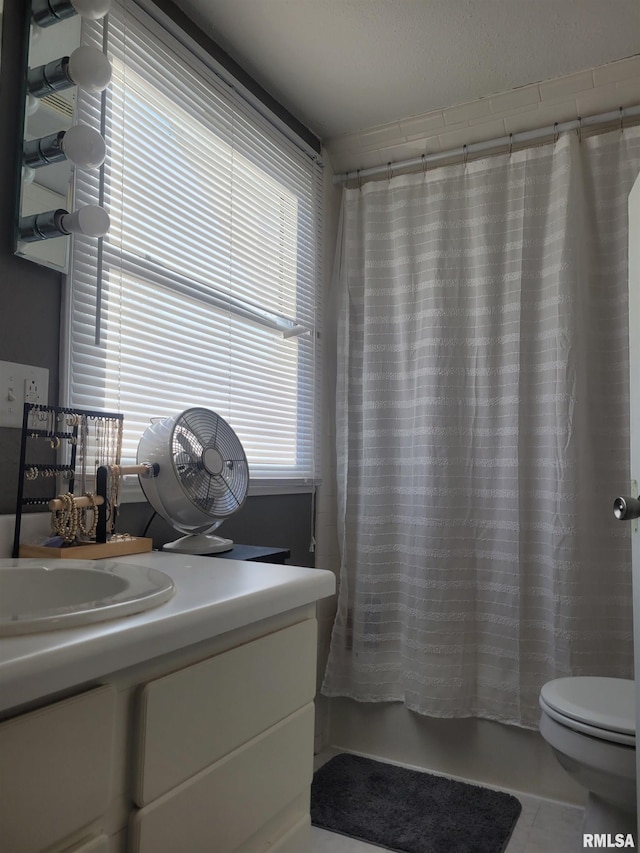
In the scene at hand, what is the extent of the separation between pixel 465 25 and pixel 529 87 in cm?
46

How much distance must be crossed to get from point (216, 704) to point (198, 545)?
0.69 meters

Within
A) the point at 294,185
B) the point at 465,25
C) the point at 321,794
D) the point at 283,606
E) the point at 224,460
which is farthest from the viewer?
the point at 294,185

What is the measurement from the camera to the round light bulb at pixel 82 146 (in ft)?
4.42

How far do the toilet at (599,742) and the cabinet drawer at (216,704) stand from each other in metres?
0.90

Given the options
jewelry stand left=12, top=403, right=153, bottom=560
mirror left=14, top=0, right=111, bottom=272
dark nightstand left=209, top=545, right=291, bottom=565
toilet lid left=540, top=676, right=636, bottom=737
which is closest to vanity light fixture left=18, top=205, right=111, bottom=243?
mirror left=14, top=0, right=111, bottom=272

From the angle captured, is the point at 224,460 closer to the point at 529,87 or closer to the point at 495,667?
the point at 495,667

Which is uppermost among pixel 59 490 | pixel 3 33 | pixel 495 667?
pixel 3 33

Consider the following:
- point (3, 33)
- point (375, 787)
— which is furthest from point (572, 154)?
point (375, 787)

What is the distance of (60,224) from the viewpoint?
1371 mm

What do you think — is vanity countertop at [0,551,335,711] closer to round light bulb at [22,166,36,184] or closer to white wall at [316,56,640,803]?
round light bulb at [22,166,36,184]

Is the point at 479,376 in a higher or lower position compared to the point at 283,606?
higher

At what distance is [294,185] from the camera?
2.51 metres

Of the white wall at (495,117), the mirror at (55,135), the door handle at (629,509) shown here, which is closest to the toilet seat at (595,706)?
the door handle at (629,509)

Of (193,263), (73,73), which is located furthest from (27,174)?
(193,263)
